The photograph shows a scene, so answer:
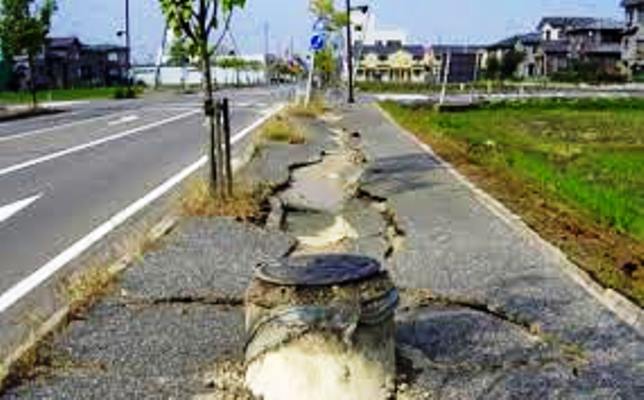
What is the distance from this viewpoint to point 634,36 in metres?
89.9

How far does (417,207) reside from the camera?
40.6 feet

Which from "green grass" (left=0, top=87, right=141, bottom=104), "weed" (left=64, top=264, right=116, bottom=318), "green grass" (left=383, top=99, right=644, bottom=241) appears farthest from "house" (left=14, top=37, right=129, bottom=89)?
"weed" (left=64, top=264, right=116, bottom=318)

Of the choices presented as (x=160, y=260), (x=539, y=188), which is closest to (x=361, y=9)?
(x=539, y=188)

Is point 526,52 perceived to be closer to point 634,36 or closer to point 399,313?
point 634,36

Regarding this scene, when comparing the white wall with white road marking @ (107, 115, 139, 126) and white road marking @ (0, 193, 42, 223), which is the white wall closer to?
white road marking @ (107, 115, 139, 126)

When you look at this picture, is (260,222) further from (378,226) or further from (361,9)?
(361,9)

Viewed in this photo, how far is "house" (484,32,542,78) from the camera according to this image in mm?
106688

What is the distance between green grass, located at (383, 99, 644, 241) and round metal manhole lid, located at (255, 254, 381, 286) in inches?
253

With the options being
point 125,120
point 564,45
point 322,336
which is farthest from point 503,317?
point 564,45

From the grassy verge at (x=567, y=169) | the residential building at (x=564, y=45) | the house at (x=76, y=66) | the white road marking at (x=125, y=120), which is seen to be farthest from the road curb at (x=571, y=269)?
the residential building at (x=564, y=45)

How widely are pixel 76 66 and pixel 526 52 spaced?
44.8 metres

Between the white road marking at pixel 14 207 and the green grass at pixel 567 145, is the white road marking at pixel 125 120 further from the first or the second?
the white road marking at pixel 14 207

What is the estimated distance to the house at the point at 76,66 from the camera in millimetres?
85500

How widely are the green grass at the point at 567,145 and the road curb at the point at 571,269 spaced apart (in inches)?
51.9
